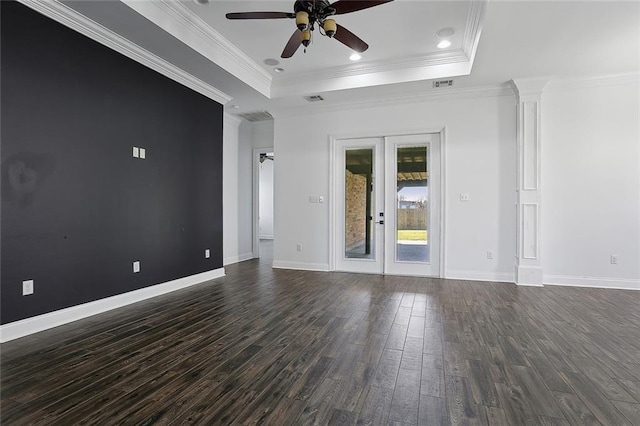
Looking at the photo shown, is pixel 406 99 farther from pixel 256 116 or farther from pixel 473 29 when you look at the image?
pixel 256 116

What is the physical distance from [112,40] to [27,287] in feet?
8.69

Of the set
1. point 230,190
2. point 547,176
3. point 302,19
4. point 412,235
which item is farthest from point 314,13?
point 230,190

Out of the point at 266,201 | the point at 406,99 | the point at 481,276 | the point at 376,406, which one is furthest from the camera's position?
the point at 266,201

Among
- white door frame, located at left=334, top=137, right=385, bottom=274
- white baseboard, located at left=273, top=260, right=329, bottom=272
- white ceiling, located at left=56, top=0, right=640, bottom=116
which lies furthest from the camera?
white baseboard, located at left=273, top=260, right=329, bottom=272

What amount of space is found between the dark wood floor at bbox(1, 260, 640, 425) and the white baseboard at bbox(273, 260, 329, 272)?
199cm

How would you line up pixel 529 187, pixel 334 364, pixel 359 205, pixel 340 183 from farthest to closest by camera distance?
pixel 340 183, pixel 359 205, pixel 529 187, pixel 334 364

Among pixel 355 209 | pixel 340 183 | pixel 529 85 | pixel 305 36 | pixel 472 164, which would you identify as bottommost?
pixel 355 209

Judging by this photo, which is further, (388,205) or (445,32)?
(388,205)

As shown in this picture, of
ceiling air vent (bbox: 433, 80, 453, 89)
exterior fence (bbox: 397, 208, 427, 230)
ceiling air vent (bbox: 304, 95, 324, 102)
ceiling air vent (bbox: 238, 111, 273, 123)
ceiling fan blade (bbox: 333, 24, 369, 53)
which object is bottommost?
exterior fence (bbox: 397, 208, 427, 230)

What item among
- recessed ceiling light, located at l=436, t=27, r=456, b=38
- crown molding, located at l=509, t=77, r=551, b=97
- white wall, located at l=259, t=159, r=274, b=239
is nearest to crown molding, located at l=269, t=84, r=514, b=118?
crown molding, located at l=509, t=77, r=551, b=97

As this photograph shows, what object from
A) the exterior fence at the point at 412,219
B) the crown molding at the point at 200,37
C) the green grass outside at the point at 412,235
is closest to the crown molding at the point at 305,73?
the crown molding at the point at 200,37

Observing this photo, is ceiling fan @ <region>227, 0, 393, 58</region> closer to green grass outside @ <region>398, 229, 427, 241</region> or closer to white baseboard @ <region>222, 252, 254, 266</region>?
green grass outside @ <region>398, 229, 427, 241</region>

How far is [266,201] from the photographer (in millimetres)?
12492

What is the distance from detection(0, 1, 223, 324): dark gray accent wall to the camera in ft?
9.35
